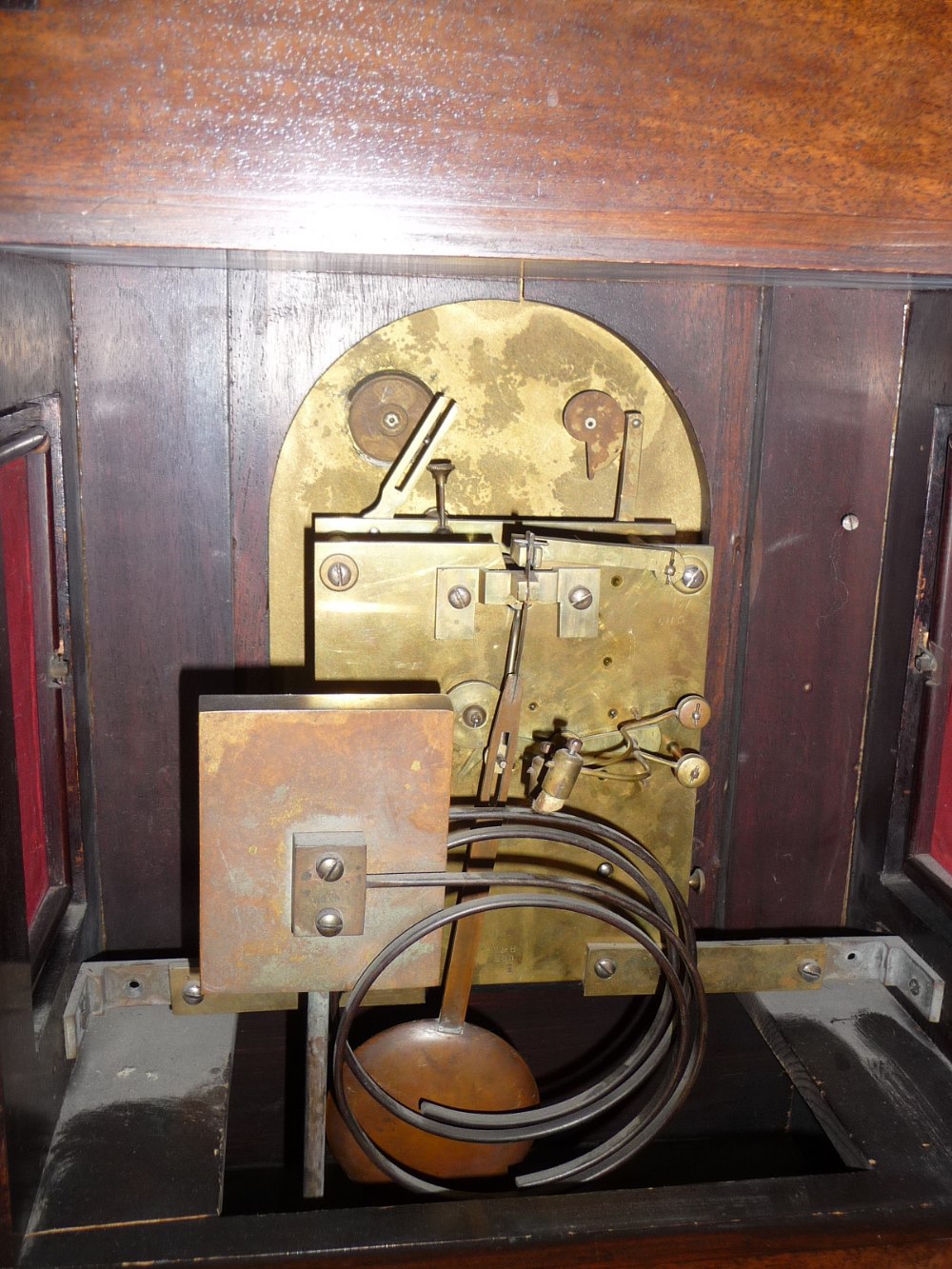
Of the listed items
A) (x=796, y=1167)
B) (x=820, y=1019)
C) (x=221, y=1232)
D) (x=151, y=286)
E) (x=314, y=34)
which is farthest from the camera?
(x=796, y=1167)

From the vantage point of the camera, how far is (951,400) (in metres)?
1.08

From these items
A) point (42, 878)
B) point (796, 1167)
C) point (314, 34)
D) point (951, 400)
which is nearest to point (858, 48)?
point (314, 34)

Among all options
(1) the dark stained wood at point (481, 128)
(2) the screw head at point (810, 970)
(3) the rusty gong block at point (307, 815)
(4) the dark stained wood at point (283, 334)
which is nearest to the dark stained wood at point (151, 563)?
(4) the dark stained wood at point (283, 334)

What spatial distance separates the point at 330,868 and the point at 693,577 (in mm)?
440

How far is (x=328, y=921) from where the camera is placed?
828mm

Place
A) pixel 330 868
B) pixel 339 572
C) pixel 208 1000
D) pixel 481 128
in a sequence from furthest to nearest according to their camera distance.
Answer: pixel 208 1000 < pixel 339 572 < pixel 330 868 < pixel 481 128

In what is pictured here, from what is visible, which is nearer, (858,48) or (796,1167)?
(858,48)

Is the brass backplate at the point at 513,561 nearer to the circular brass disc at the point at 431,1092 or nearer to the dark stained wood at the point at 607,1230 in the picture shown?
the circular brass disc at the point at 431,1092

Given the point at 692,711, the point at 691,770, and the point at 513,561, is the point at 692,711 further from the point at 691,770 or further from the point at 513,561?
the point at 513,561

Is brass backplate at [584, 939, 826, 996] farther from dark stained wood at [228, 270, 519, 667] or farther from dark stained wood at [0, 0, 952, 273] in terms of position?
dark stained wood at [0, 0, 952, 273]

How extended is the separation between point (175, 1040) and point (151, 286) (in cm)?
68

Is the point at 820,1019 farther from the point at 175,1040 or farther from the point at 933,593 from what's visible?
the point at 175,1040

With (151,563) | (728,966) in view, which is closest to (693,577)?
(728,966)

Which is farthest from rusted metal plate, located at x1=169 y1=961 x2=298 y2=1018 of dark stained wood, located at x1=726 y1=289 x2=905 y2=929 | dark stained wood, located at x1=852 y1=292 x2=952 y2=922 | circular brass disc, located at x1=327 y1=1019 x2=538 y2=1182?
dark stained wood, located at x1=852 y1=292 x2=952 y2=922
